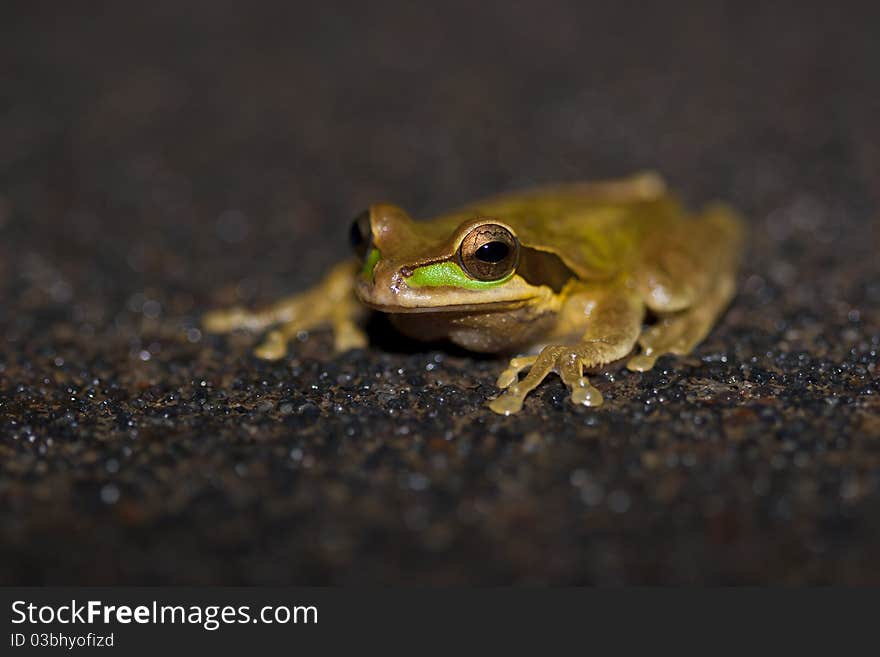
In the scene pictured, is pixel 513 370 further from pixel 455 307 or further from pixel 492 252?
pixel 492 252

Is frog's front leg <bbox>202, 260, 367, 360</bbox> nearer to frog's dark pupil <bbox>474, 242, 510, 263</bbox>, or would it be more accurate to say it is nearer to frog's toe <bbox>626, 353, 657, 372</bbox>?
frog's dark pupil <bbox>474, 242, 510, 263</bbox>

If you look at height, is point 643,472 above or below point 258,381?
below

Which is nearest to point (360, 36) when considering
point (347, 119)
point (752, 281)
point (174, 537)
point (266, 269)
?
point (347, 119)

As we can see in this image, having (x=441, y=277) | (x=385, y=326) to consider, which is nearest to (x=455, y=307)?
(x=441, y=277)

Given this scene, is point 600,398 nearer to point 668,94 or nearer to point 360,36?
point 668,94

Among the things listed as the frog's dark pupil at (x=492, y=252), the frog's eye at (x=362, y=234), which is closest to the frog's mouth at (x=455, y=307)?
the frog's dark pupil at (x=492, y=252)

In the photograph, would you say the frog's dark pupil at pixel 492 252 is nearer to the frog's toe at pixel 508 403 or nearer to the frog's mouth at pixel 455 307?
the frog's mouth at pixel 455 307
